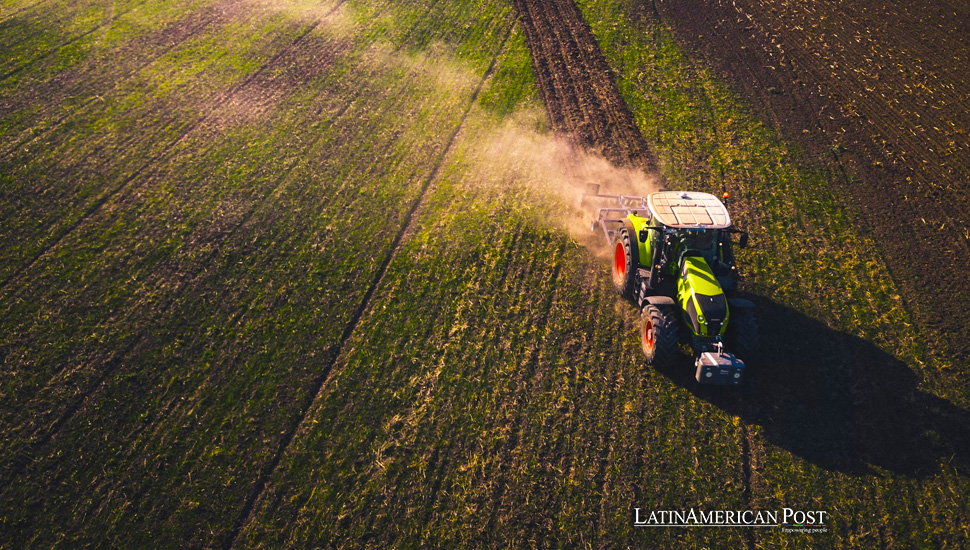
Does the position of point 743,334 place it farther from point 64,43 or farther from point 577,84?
point 64,43

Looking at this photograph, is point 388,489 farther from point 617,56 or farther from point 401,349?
point 617,56

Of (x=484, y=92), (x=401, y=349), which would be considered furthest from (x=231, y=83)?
(x=401, y=349)

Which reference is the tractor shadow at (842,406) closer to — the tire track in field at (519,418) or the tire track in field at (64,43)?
the tire track in field at (519,418)

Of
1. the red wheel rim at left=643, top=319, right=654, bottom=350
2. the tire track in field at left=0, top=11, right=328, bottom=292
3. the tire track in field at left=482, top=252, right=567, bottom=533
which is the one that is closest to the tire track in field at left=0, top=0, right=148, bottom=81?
the tire track in field at left=0, top=11, right=328, bottom=292

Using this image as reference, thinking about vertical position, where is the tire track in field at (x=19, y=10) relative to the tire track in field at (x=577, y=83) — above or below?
below

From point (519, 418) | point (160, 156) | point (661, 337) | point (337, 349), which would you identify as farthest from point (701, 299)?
point (160, 156)

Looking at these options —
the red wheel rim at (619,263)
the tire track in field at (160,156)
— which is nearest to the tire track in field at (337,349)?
the red wheel rim at (619,263)
